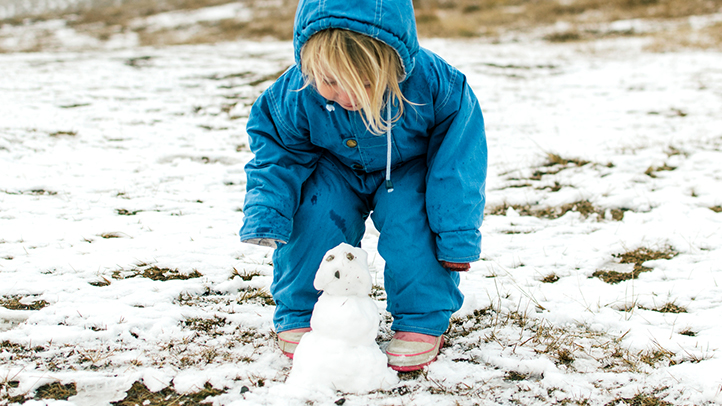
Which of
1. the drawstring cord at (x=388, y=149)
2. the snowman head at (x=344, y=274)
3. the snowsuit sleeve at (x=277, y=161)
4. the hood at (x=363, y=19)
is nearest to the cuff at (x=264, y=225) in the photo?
the snowsuit sleeve at (x=277, y=161)

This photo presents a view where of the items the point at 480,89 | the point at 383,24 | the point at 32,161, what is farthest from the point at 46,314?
the point at 480,89

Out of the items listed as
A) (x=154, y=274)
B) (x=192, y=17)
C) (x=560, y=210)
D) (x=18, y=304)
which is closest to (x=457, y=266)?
(x=154, y=274)

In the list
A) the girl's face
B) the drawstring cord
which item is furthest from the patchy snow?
the girl's face

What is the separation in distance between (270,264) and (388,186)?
3.44 ft

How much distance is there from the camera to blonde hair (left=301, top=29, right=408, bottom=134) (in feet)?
5.28

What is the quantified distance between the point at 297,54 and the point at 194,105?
5550 millimetres

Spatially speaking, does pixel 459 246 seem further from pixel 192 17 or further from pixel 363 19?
pixel 192 17

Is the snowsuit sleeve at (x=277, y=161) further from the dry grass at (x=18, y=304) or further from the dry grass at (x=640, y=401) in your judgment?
the dry grass at (x=640, y=401)

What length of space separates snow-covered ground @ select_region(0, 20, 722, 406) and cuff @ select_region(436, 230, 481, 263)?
0.41 m

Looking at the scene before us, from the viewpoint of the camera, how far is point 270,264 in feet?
9.28

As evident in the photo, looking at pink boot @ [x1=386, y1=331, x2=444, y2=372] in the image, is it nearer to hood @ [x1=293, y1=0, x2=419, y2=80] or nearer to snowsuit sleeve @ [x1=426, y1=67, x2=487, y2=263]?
snowsuit sleeve @ [x1=426, y1=67, x2=487, y2=263]

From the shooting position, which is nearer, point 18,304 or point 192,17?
point 18,304

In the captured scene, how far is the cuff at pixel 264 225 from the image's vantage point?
1.92 m

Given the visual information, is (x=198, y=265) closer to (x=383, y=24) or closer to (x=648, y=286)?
(x=383, y=24)
